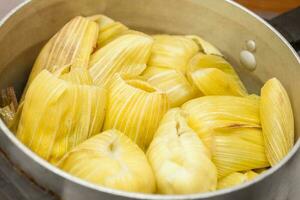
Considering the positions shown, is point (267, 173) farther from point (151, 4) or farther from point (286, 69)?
point (151, 4)

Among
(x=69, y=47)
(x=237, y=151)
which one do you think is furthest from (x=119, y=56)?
(x=237, y=151)

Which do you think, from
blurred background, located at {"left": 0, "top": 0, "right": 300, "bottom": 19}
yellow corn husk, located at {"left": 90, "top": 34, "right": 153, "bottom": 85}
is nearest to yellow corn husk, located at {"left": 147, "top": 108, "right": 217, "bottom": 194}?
yellow corn husk, located at {"left": 90, "top": 34, "right": 153, "bottom": 85}

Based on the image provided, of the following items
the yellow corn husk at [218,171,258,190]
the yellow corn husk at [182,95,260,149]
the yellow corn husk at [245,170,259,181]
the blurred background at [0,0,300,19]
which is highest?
the yellow corn husk at [182,95,260,149]

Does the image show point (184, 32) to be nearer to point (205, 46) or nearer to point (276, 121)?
point (205, 46)

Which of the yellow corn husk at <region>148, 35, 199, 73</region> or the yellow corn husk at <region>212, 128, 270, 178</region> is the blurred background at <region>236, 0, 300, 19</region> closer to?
the yellow corn husk at <region>148, 35, 199, 73</region>

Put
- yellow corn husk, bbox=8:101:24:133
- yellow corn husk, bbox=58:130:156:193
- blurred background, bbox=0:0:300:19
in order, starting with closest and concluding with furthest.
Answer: yellow corn husk, bbox=58:130:156:193 < yellow corn husk, bbox=8:101:24:133 < blurred background, bbox=0:0:300:19

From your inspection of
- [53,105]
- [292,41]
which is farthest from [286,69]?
[53,105]
